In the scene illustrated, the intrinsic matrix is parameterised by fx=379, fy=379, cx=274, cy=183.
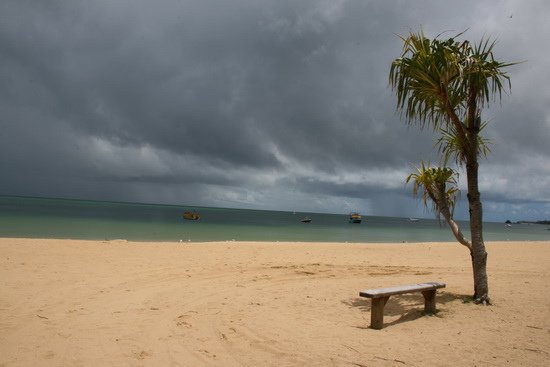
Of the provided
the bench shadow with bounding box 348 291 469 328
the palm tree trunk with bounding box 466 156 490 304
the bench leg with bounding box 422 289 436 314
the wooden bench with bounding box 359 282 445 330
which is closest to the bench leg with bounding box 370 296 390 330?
the wooden bench with bounding box 359 282 445 330

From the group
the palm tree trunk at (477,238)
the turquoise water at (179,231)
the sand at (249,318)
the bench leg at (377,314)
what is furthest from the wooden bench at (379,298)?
the turquoise water at (179,231)

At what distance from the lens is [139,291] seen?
8422 millimetres

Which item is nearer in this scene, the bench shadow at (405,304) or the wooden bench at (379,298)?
the wooden bench at (379,298)

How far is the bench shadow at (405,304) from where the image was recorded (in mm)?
7000

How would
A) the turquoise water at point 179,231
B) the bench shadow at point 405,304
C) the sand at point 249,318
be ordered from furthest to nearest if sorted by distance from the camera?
the turquoise water at point 179,231
the bench shadow at point 405,304
the sand at point 249,318

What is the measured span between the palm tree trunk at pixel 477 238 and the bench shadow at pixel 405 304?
20.4 inches

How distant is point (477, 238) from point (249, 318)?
4944mm

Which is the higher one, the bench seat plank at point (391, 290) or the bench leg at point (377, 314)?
the bench seat plank at point (391, 290)

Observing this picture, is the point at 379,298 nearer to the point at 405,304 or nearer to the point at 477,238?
the point at 405,304

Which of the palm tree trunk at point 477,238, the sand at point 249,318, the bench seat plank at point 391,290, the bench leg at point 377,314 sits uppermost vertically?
the palm tree trunk at point 477,238

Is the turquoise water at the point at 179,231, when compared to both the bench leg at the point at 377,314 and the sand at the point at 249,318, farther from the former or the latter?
the bench leg at the point at 377,314

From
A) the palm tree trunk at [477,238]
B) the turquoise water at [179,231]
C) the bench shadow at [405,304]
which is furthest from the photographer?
the turquoise water at [179,231]

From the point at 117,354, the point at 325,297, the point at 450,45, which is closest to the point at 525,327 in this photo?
the point at 325,297

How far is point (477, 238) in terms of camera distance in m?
7.82
